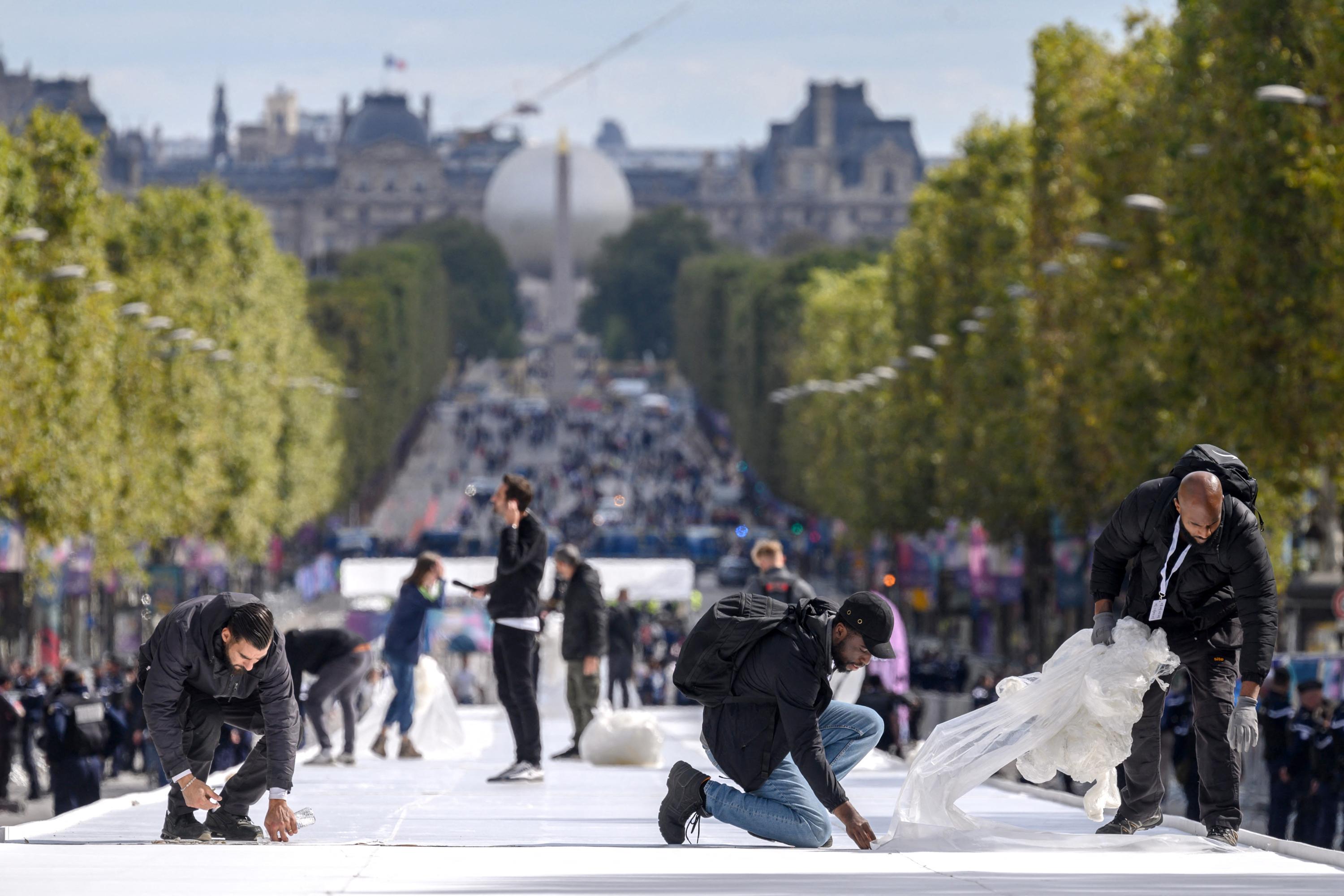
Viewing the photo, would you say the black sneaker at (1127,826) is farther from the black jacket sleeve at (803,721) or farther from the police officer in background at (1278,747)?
A: the police officer in background at (1278,747)

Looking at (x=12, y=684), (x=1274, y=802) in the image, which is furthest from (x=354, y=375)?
(x=1274, y=802)

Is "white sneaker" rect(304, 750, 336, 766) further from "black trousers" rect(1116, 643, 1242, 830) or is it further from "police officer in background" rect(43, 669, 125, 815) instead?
"black trousers" rect(1116, 643, 1242, 830)

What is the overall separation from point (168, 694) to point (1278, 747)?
10481 mm

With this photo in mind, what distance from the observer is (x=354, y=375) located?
98.6 m

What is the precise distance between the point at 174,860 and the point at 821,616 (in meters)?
2.78

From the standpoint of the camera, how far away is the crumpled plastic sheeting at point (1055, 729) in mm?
11133

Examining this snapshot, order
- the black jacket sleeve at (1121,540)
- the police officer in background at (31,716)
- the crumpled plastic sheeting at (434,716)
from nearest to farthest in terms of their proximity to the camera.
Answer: the black jacket sleeve at (1121,540) → the crumpled plastic sheeting at (434,716) → the police officer in background at (31,716)

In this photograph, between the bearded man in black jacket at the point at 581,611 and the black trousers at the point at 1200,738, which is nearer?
the black trousers at the point at 1200,738

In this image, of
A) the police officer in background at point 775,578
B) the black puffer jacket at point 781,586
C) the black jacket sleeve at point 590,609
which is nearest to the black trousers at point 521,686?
the police officer in background at point 775,578

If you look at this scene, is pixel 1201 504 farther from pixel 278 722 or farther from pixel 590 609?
pixel 590 609

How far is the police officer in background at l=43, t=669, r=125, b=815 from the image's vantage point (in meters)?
21.6

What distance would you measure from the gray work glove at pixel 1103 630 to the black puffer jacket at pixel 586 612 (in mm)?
7734

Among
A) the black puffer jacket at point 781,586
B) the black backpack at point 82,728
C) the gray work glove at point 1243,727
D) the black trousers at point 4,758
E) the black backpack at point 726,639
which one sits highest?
the black backpack at point 726,639

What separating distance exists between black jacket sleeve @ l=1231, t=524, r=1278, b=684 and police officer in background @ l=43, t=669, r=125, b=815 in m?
12.6
